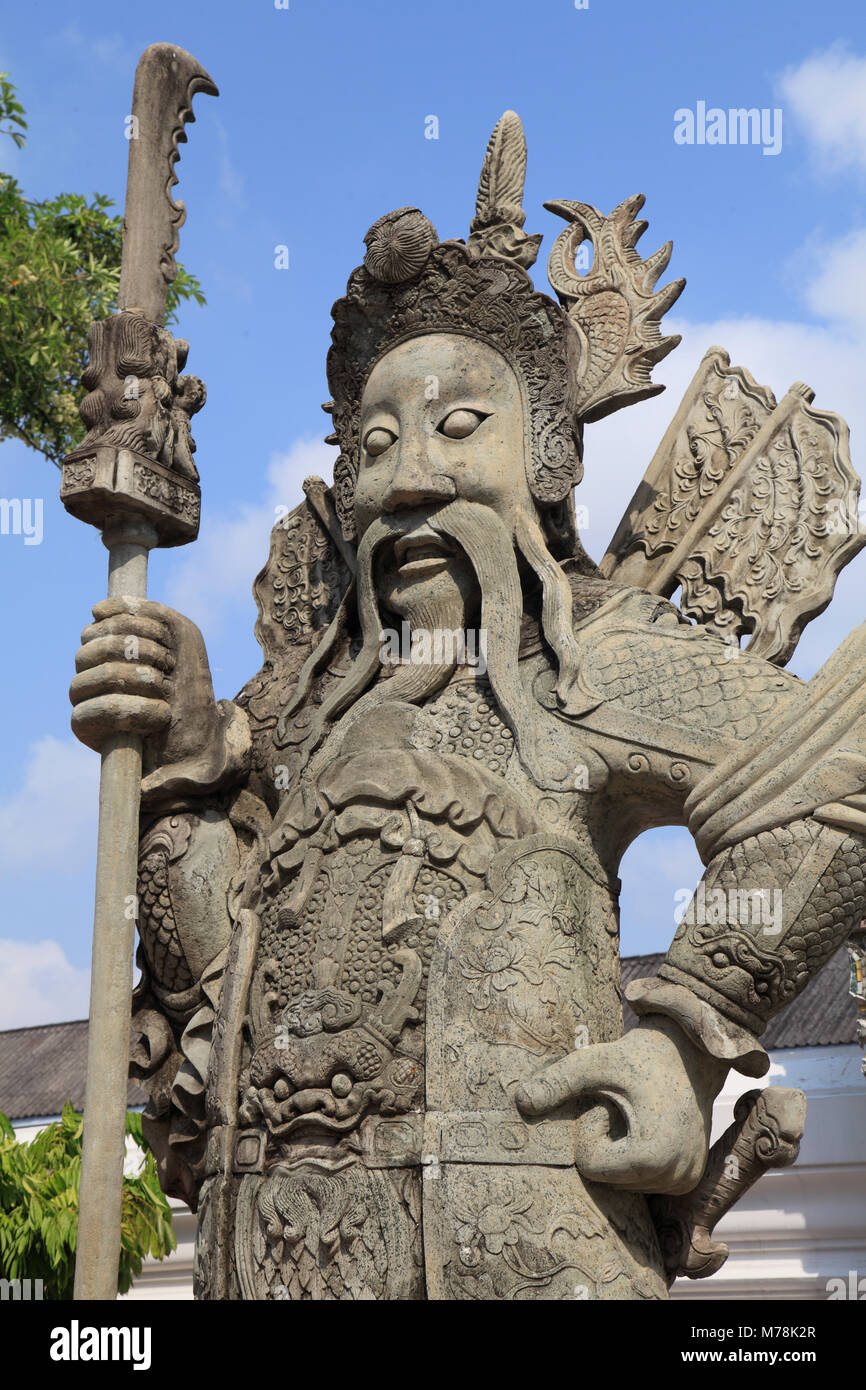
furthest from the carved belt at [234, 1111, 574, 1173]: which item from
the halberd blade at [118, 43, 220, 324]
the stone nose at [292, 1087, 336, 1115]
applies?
the halberd blade at [118, 43, 220, 324]

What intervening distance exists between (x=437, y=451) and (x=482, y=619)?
468 mm

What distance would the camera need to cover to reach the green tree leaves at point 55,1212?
857cm

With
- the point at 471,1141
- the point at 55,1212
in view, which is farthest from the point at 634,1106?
the point at 55,1212

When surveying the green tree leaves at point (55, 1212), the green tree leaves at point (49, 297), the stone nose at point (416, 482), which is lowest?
the green tree leaves at point (55, 1212)

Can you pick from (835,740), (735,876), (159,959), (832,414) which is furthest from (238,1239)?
(832,414)

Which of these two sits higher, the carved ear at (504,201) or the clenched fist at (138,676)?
the carved ear at (504,201)

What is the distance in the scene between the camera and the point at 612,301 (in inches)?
192

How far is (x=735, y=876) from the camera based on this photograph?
375cm

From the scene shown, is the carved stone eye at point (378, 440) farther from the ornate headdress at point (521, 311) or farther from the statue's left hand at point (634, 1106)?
the statue's left hand at point (634, 1106)

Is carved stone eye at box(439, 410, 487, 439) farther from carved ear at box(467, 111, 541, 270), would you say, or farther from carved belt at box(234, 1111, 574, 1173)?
carved belt at box(234, 1111, 574, 1173)

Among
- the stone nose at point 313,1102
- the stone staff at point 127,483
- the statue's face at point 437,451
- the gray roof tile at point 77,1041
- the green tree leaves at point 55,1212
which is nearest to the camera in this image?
the stone nose at point 313,1102

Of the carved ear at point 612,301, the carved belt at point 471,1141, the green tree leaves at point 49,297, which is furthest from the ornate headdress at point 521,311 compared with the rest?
the green tree leaves at point 49,297

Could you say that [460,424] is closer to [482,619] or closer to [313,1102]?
[482,619]

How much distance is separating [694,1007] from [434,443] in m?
1.65
